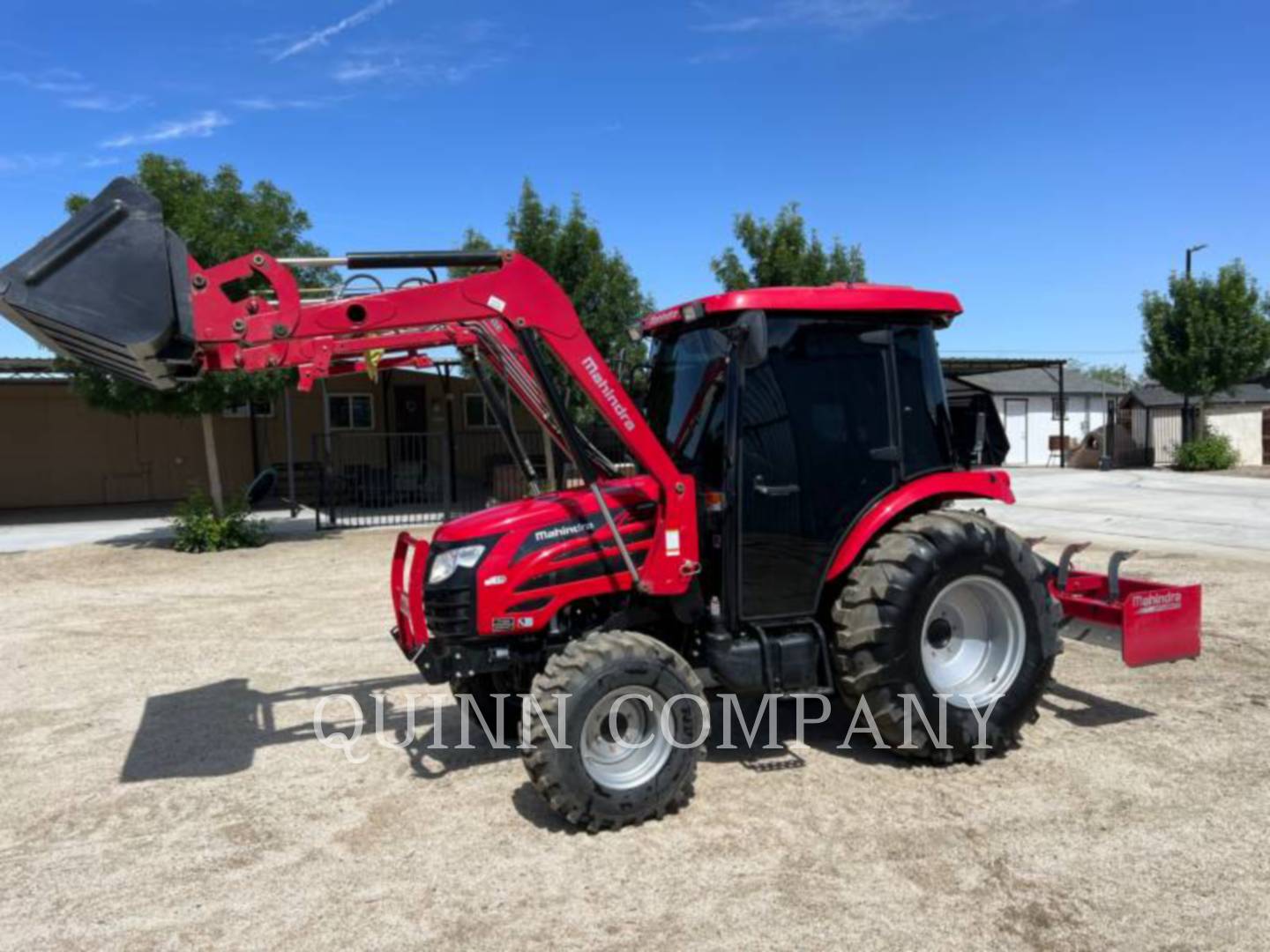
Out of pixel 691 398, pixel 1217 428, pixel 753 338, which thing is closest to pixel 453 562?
pixel 691 398

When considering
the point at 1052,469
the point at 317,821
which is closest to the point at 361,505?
the point at 317,821

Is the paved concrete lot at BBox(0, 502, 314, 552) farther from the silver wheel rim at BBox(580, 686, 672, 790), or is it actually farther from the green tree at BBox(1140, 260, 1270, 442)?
the green tree at BBox(1140, 260, 1270, 442)

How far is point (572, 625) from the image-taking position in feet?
14.7

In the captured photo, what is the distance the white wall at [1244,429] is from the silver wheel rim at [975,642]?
31060mm

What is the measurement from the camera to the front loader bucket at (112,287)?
3535 mm

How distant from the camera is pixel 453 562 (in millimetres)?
4207

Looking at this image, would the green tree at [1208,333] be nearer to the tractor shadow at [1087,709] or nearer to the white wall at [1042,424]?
the white wall at [1042,424]

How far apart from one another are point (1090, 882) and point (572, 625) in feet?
8.00

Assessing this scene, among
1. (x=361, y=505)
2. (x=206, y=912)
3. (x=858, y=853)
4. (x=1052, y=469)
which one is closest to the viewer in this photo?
(x=206, y=912)

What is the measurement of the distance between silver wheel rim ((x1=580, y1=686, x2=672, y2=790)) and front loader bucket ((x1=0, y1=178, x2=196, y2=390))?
234cm

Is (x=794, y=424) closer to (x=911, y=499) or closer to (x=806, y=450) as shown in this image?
(x=806, y=450)

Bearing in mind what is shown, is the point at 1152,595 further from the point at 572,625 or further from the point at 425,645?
the point at 425,645

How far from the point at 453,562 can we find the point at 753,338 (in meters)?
1.72

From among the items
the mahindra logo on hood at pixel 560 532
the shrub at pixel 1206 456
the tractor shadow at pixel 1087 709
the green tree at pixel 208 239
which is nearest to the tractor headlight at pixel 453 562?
the mahindra logo on hood at pixel 560 532
